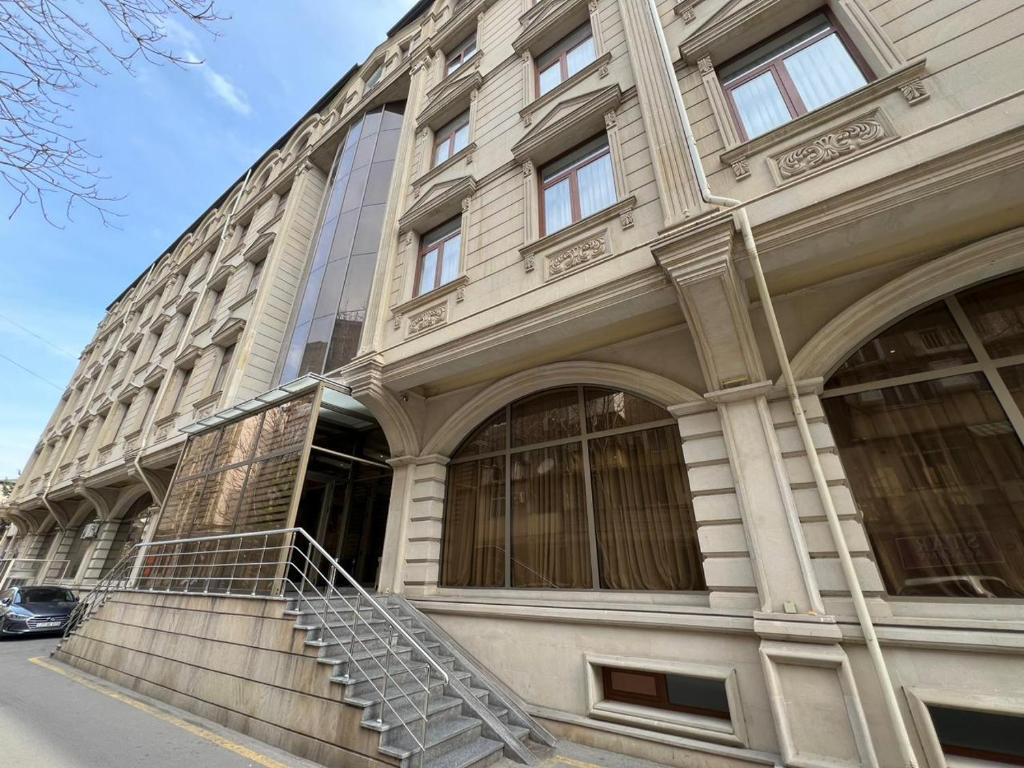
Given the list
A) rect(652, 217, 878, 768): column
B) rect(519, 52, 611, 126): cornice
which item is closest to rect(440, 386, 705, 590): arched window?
rect(652, 217, 878, 768): column

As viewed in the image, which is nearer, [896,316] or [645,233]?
[896,316]

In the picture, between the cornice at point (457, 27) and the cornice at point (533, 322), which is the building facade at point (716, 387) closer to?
the cornice at point (533, 322)

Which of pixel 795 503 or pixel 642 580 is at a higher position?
pixel 795 503

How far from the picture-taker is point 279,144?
1869 cm

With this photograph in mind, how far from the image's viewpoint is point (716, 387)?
4742 mm

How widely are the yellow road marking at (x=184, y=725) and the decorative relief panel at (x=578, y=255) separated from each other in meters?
6.30

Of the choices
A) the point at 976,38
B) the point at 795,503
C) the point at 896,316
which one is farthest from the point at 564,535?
the point at 976,38

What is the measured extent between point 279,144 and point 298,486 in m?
18.5

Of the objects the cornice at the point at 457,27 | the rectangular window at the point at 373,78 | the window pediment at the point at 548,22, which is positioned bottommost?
the window pediment at the point at 548,22

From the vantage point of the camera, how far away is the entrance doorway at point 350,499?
865 cm

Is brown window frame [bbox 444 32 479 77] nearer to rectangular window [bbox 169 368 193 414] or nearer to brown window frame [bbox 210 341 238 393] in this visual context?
brown window frame [bbox 210 341 238 393]

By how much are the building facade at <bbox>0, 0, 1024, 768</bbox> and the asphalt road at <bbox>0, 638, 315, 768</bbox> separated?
2600 millimetres

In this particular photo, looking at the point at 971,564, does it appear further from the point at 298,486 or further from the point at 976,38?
the point at 298,486

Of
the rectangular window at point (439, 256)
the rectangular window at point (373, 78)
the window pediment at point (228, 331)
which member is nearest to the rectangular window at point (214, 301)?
the window pediment at point (228, 331)
